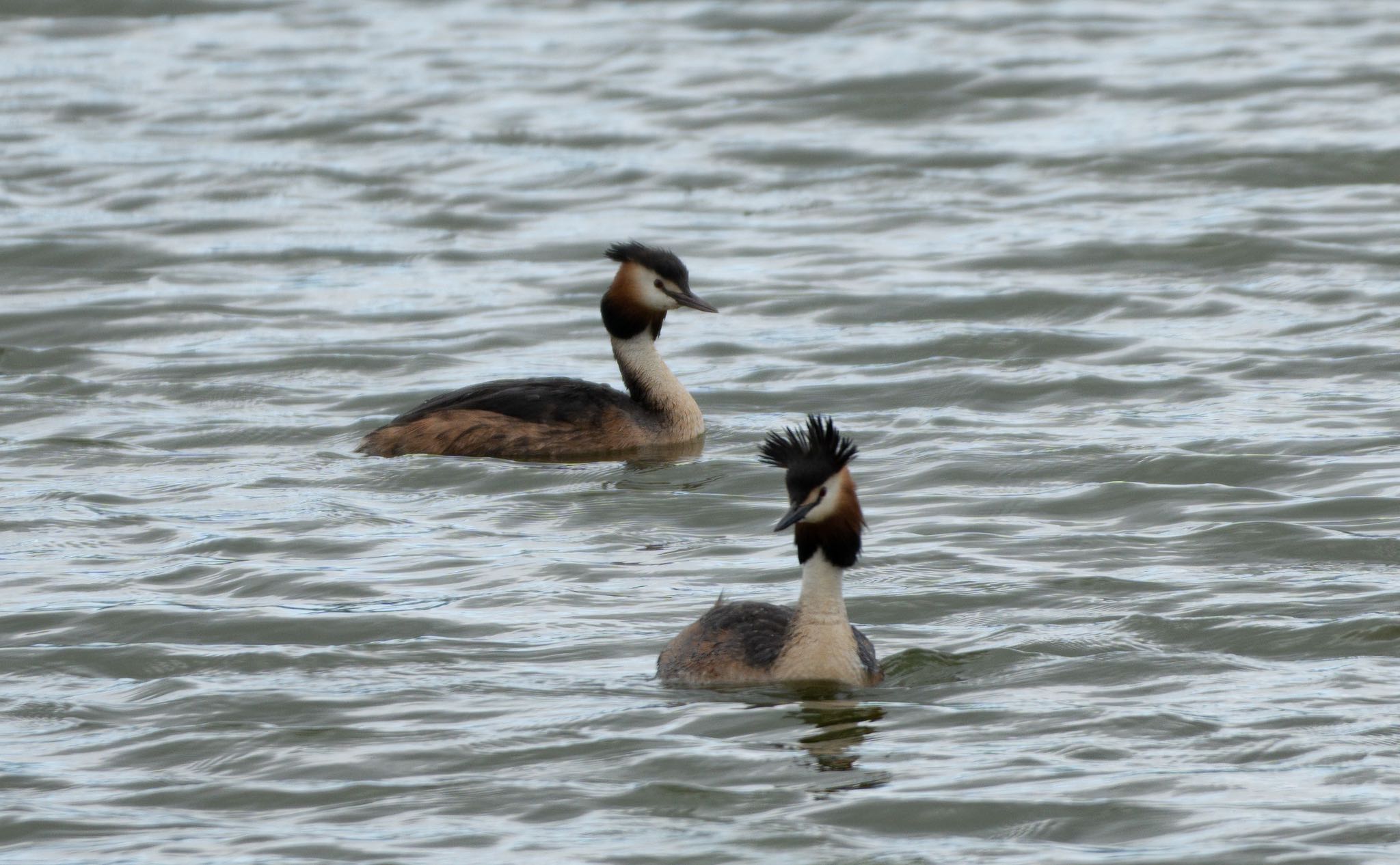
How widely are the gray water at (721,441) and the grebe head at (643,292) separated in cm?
78

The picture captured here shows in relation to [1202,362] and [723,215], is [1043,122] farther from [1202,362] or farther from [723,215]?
[1202,362]

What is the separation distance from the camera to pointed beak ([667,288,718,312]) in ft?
42.4

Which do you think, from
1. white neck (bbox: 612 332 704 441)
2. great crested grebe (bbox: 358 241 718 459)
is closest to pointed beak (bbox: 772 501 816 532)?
great crested grebe (bbox: 358 241 718 459)

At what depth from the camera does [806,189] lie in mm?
19969

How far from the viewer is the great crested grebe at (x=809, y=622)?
815 cm

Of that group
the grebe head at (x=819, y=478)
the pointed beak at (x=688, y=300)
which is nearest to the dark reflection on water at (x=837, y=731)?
the grebe head at (x=819, y=478)

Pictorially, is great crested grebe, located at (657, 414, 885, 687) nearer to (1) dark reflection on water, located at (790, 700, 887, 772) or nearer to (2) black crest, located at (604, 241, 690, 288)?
(1) dark reflection on water, located at (790, 700, 887, 772)

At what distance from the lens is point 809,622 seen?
27.1 ft

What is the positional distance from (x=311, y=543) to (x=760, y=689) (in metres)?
3.03

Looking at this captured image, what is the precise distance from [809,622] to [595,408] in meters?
4.36

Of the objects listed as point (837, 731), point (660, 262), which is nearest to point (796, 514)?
point (837, 731)

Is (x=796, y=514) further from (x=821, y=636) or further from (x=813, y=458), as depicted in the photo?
(x=821, y=636)

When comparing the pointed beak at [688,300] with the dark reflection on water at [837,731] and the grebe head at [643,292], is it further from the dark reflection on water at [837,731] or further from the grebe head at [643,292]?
the dark reflection on water at [837,731]

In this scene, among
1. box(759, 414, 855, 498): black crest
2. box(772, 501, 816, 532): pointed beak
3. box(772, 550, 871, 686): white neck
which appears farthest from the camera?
box(772, 550, 871, 686): white neck
